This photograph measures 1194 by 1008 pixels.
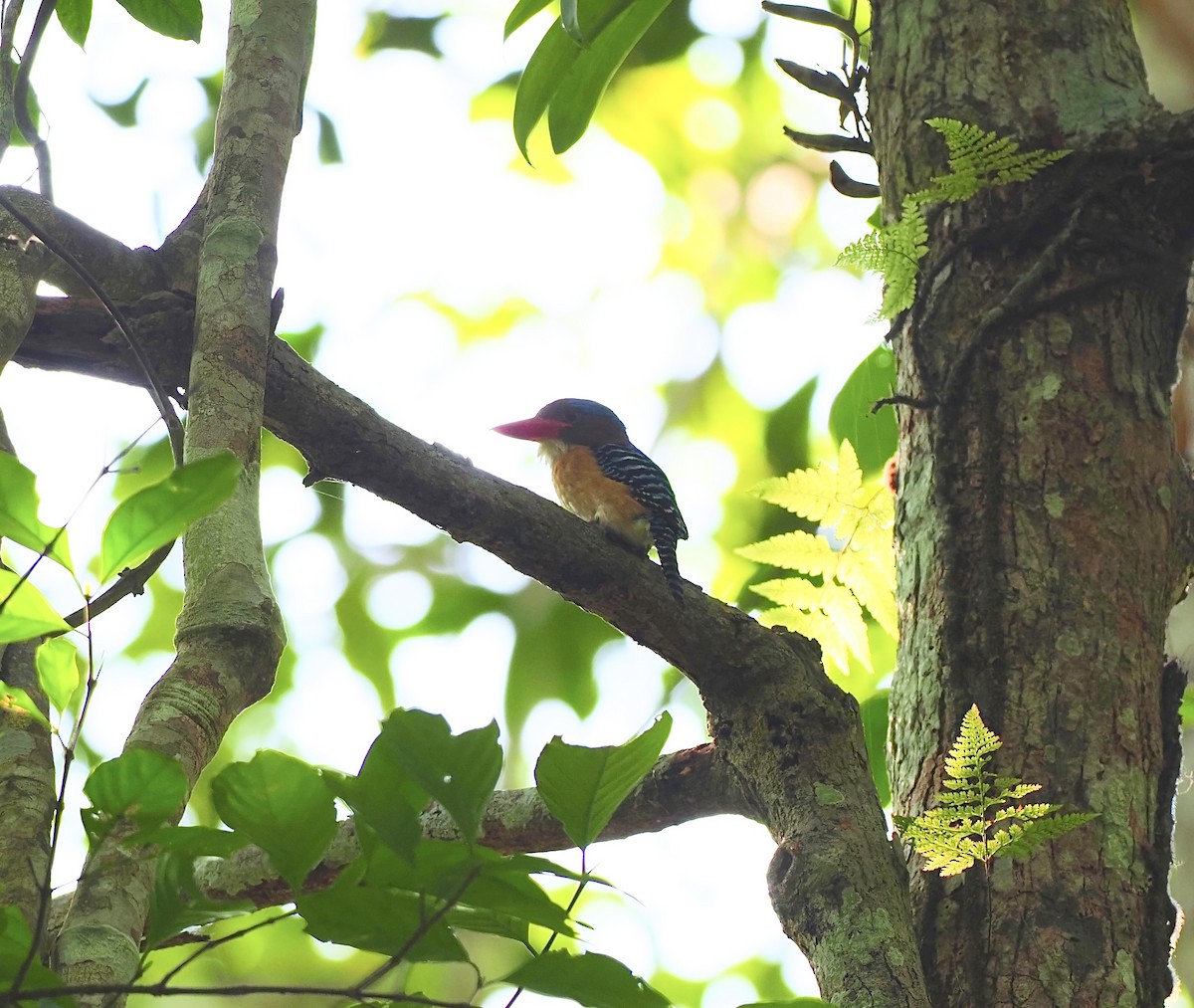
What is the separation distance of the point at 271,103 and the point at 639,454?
1349 mm

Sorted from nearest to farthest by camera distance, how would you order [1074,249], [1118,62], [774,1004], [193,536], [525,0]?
1. [774,1004]
2. [193,536]
3. [1074,249]
4. [1118,62]
5. [525,0]

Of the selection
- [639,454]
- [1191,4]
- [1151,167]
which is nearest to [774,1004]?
[1151,167]

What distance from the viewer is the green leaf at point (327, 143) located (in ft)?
15.4

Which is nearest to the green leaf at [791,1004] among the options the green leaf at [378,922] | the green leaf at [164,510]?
the green leaf at [378,922]

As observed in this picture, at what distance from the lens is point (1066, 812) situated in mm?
1238

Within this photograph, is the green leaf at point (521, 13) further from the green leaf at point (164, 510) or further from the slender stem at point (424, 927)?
the slender stem at point (424, 927)

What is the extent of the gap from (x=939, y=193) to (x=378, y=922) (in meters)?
1.25

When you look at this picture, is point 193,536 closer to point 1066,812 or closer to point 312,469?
point 312,469

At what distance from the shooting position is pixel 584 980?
2.03 feet

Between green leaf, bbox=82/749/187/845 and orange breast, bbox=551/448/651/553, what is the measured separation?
1.72m

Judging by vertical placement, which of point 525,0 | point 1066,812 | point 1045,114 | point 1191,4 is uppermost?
point 1191,4

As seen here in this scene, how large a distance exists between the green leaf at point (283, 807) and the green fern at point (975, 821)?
0.68 m

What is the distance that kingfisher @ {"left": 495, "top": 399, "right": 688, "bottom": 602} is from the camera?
2.33 metres

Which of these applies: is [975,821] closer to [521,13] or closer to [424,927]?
[424,927]
